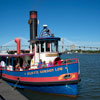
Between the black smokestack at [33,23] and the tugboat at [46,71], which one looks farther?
the black smokestack at [33,23]

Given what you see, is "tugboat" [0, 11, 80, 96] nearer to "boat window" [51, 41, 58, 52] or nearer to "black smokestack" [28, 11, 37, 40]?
"boat window" [51, 41, 58, 52]

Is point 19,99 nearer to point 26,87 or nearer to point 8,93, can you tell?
point 8,93

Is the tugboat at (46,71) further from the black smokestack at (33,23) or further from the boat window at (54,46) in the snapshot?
the black smokestack at (33,23)

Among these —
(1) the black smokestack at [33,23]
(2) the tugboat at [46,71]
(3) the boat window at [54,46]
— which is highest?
(1) the black smokestack at [33,23]

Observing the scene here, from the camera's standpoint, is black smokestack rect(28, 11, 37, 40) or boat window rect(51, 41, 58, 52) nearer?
boat window rect(51, 41, 58, 52)

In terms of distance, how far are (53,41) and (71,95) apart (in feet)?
15.8

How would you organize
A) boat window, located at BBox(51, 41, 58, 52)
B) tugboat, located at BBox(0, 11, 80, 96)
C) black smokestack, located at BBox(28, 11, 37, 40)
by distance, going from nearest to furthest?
tugboat, located at BBox(0, 11, 80, 96), boat window, located at BBox(51, 41, 58, 52), black smokestack, located at BBox(28, 11, 37, 40)

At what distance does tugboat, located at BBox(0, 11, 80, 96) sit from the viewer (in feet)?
39.1

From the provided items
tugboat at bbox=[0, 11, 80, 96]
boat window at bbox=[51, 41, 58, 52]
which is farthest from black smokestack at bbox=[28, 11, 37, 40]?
boat window at bbox=[51, 41, 58, 52]

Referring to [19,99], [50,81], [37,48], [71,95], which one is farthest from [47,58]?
[19,99]

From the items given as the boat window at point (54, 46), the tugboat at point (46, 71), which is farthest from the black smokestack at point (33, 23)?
the boat window at point (54, 46)

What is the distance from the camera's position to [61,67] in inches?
469

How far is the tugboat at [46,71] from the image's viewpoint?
1191 cm

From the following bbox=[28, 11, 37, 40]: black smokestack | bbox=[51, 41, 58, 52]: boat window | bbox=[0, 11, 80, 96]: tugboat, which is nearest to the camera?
bbox=[0, 11, 80, 96]: tugboat
